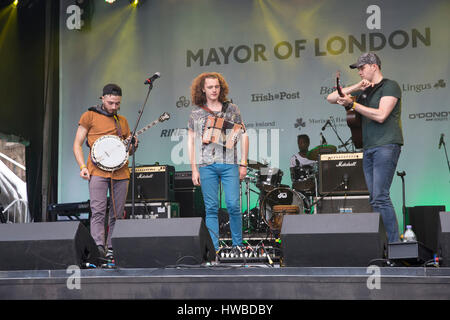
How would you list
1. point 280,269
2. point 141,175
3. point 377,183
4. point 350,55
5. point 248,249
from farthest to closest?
point 350,55
point 141,175
point 377,183
point 248,249
point 280,269

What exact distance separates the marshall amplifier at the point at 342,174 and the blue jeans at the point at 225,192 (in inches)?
104


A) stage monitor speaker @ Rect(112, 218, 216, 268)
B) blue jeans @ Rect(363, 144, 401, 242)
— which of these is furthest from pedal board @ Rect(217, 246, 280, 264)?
blue jeans @ Rect(363, 144, 401, 242)

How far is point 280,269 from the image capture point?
8.00 feet

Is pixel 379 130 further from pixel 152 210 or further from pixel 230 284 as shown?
pixel 152 210

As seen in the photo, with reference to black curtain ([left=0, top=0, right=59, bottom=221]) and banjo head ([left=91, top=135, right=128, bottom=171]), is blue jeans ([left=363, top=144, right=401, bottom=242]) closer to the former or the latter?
banjo head ([left=91, top=135, right=128, bottom=171])

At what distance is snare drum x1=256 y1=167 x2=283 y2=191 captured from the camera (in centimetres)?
765

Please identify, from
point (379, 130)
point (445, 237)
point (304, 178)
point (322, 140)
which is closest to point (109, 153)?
Result: point (379, 130)

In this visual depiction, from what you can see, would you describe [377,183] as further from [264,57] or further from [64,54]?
[64,54]

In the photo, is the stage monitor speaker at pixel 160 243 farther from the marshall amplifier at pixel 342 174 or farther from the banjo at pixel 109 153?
the marshall amplifier at pixel 342 174

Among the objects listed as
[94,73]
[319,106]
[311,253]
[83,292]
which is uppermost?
[94,73]

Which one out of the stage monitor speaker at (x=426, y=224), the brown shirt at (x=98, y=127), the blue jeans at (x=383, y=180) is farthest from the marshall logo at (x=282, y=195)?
the blue jeans at (x=383, y=180)

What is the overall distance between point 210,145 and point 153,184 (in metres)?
3.25

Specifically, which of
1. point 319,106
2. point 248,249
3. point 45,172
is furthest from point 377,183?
point 45,172
